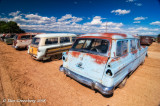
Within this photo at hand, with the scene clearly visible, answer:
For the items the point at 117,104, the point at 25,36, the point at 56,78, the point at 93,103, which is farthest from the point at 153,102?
the point at 25,36

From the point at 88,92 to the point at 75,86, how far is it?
587mm

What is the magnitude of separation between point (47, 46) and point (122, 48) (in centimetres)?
480

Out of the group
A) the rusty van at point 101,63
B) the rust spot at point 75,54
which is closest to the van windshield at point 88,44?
the rusty van at point 101,63

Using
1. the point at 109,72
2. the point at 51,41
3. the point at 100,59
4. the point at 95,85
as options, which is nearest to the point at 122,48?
the point at 100,59

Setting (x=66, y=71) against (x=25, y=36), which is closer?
(x=66, y=71)

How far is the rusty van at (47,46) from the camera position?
5.70m

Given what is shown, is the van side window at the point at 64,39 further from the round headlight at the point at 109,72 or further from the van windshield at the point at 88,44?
the round headlight at the point at 109,72

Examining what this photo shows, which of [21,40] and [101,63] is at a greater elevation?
[21,40]

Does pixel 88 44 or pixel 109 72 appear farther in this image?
pixel 88 44

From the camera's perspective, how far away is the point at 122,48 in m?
2.91

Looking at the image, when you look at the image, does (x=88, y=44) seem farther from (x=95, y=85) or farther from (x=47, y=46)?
(x=47, y=46)

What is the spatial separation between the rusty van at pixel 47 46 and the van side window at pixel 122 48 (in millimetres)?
4673

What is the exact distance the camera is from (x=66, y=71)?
11.0 ft

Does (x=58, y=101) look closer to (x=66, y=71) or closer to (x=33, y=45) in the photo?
(x=66, y=71)
